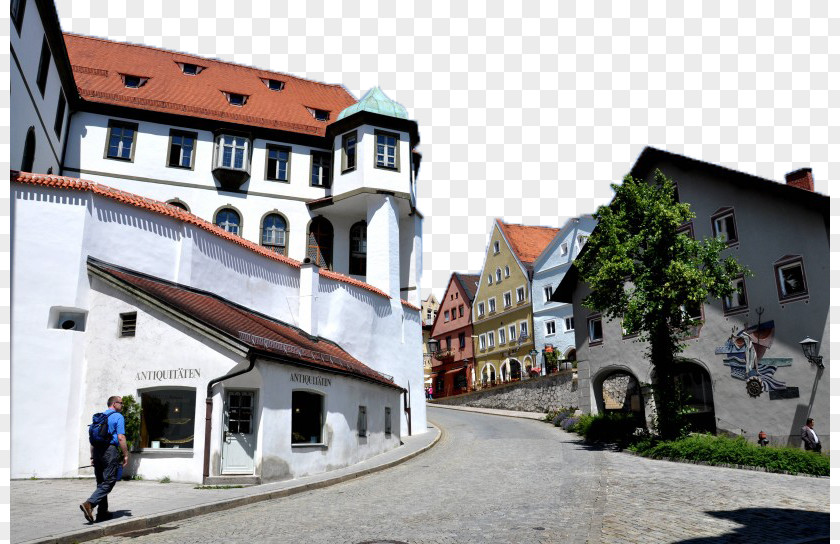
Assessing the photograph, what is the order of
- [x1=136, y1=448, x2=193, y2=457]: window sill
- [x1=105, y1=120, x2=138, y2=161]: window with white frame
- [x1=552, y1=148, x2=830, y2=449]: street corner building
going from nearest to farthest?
1. [x1=136, y1=448, x2=193, y2=457]: window sill
2. [x1=552, y1=148, x2=830, y2=449]: street corner building
3. [x1=105, y1=120, x2=138, y2=161]: window with white frame

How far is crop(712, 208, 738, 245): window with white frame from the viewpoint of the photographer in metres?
23.4

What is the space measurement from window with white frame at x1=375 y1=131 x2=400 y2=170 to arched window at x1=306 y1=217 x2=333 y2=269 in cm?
453

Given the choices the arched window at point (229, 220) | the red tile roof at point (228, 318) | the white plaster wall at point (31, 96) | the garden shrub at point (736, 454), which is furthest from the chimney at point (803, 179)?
the white plaster wall at point (31, 96)

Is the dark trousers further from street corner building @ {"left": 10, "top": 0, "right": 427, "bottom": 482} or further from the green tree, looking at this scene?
the green tree

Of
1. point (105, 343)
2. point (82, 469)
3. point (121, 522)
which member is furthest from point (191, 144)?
point (121, 522)

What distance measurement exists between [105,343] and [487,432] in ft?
55.6

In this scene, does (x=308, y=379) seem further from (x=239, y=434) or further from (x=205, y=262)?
(x=205, y=262)

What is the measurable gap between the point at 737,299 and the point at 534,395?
17.8 m

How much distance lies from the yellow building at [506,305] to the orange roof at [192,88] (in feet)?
63.1

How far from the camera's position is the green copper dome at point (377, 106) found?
3266cm

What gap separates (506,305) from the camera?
51406 millimetres

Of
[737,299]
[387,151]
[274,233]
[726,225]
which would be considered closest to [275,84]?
[387,151]

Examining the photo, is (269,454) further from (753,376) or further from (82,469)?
(753,376)

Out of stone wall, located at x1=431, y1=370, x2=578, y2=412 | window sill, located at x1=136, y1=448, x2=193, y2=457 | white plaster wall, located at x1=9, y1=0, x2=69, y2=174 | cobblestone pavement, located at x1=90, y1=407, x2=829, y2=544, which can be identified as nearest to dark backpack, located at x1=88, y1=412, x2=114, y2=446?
cobblestone pavement, located at x1=90, y1=407, x2=829, y2=544
